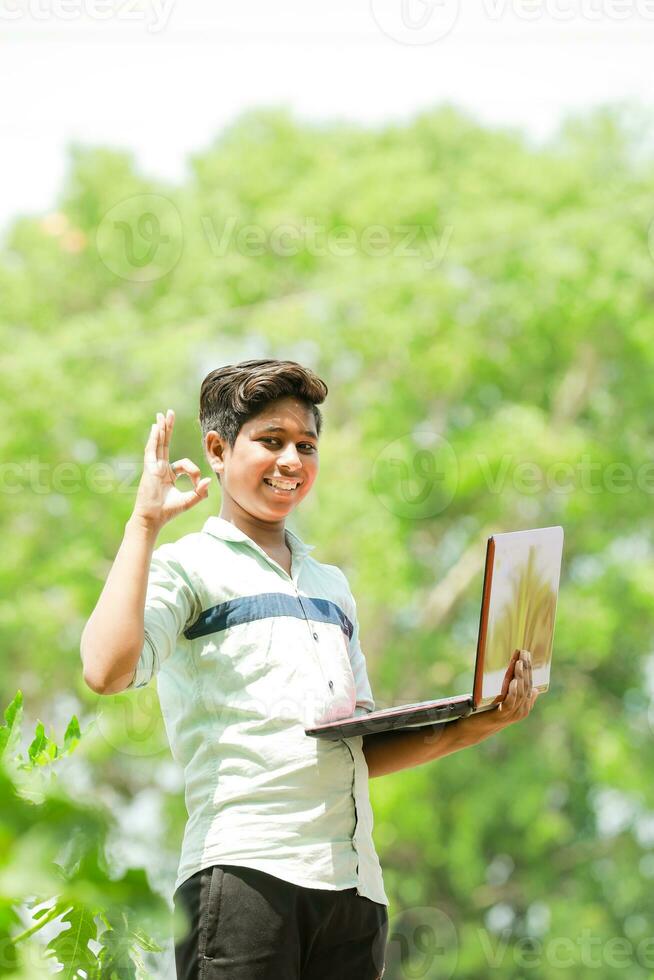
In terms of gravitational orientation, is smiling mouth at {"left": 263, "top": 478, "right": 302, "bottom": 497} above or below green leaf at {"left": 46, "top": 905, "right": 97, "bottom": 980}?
above

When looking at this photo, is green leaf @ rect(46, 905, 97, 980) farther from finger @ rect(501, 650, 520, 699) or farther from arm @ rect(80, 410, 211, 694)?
finger @ rect(501, 650, 520, 699)

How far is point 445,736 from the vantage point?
4.75 ft

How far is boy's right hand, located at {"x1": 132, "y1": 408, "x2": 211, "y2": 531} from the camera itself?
4.03ft

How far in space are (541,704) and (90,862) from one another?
737 centimetres

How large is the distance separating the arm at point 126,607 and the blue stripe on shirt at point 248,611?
125 millimetres

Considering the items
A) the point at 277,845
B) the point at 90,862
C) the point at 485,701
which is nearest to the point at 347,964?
the point at 277,845

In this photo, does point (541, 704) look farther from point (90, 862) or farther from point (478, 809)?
point (90, 862)

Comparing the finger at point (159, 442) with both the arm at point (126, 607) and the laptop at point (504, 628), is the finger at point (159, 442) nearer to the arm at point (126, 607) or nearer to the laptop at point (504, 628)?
the arm at point (126, 607)

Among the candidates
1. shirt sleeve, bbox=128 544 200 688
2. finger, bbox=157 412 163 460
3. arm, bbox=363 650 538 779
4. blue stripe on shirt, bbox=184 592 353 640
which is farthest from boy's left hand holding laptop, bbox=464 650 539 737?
finger, bbox=157 412 163 460

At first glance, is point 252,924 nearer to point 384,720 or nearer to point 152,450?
point 384,720

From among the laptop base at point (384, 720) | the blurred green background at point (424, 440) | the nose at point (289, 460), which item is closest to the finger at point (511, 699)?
the laptop base at point (384, 720)

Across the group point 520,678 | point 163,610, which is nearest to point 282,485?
point 163,610

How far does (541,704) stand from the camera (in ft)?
25.2

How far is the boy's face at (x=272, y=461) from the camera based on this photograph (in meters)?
1.41
